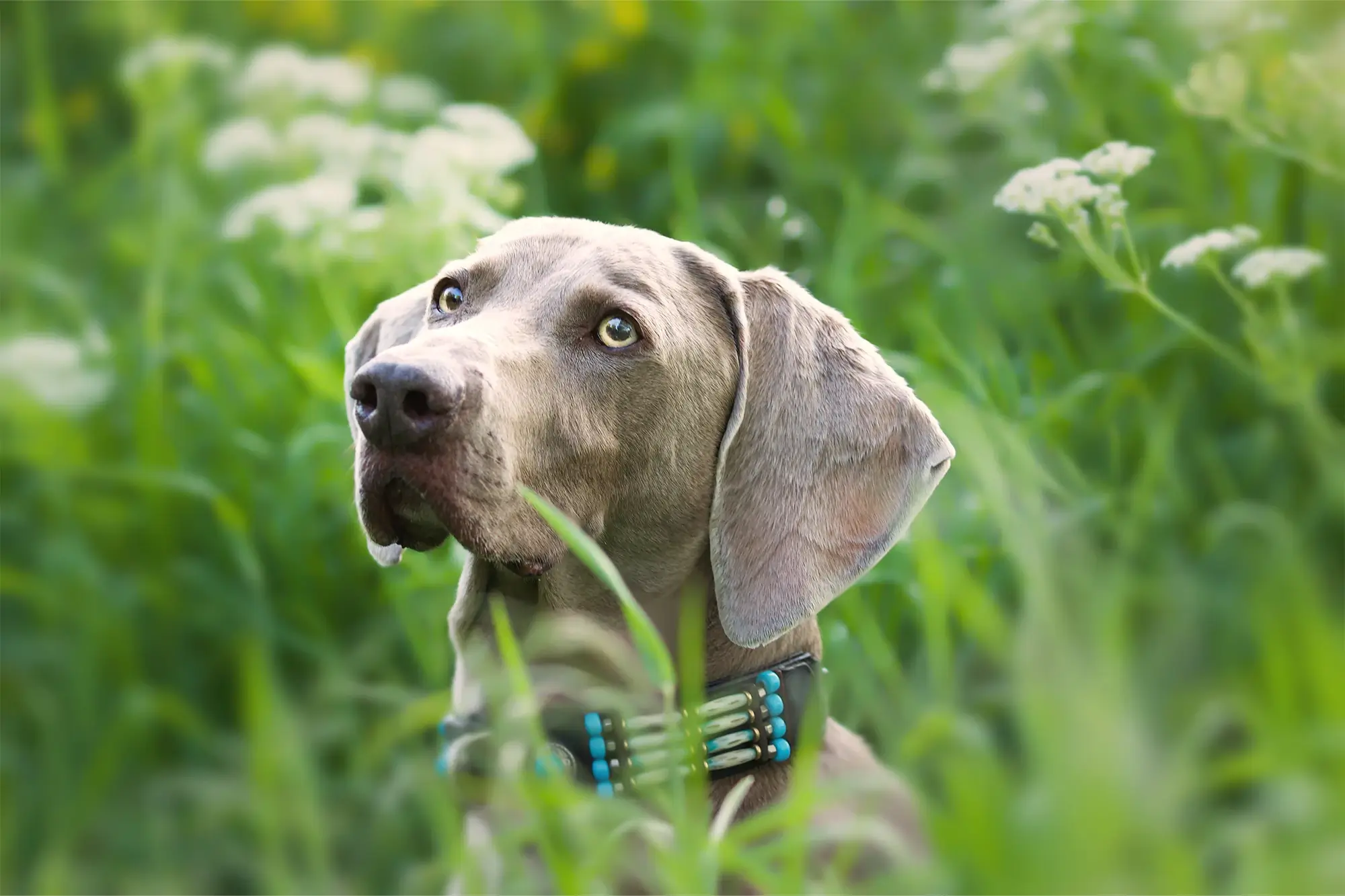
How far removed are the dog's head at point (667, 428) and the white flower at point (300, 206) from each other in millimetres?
1128

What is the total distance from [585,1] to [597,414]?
3.42 meters

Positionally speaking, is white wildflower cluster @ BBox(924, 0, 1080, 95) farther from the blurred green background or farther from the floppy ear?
the floppy ear

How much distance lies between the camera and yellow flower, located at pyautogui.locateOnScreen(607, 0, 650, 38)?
17.9 ft

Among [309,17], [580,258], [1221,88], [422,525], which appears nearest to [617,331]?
[580,258]

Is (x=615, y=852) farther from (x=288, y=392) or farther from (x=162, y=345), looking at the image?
(x=162, y=345)

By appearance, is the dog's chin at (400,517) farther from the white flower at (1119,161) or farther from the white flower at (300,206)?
the white flower at (1119,161)

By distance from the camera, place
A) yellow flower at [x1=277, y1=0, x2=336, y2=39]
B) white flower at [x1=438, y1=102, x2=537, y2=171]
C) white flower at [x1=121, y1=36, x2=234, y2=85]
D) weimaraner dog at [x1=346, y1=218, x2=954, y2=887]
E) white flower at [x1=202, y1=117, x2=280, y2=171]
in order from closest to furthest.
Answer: weimaraner dog at [x1=346, y1=218, x2=954, y2=887]
white flower at [x1=438, y1=102, x2=537, y2=171]
white flower at [x1=202, y1=117, x2=280, y2=171]
white flower at [x1=121, y1=36, x2=234, y2=85]
yellow flower at [x1=277, y1=0, x2=336, y2=39]

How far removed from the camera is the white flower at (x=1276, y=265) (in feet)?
10.8

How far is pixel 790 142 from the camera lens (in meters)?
4.84

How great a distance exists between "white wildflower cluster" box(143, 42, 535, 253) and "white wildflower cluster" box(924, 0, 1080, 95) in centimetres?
118

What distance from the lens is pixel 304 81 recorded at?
15.6ft

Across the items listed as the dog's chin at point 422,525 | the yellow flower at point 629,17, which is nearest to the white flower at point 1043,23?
the yellow flower at point 629,17

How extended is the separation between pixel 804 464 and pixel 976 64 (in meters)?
1.80

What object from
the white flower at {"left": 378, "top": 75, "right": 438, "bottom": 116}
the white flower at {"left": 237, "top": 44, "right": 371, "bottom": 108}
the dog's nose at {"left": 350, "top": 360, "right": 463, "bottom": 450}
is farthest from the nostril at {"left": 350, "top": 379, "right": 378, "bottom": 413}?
the white flower at {"left": 378, "top": 75, "right": 438, "bottom": 116}
